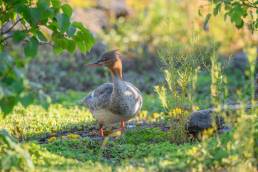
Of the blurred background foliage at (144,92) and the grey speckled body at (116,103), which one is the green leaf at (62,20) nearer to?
the blurred background foliage at (144,92)

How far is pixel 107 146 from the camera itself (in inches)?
289

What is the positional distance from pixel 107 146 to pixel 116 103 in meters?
0.91

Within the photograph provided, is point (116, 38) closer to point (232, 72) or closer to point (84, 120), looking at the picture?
point (232, 72)

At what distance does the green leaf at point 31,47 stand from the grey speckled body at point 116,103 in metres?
2.06

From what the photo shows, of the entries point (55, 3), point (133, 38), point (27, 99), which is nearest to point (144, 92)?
point (133, 38)

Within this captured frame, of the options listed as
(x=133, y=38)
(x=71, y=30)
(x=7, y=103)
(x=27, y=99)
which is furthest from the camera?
(x=133, y=38)

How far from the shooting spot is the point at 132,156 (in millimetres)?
6852

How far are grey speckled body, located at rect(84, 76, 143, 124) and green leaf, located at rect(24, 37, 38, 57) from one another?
206 centimetres

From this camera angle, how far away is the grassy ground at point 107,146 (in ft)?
19.5

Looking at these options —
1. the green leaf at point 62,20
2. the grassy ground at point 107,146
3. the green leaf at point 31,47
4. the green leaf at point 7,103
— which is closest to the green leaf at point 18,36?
the green leaf at point 31,47

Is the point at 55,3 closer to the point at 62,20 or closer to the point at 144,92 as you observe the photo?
the point at 62,20

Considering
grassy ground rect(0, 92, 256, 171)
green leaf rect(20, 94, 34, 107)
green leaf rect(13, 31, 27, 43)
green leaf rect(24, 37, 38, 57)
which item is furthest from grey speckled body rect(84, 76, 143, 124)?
green leaf rect(20, 94, 34, 107)

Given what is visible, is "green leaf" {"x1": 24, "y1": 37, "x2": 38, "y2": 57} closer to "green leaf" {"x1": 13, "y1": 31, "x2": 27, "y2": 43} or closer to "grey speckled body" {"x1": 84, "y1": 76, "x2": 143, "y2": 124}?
"green leaf" {"x1": 13, "y1": 31, "x2": 27, "y2": 43}

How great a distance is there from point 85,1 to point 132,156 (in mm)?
11022
